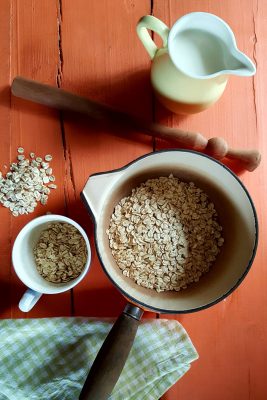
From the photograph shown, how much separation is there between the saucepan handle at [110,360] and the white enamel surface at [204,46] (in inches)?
14.4

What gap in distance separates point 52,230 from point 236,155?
334 mm

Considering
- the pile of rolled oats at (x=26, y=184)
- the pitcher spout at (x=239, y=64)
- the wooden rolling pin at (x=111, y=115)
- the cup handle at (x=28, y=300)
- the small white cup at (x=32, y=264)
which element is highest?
the pitcher spout at (x=239, y=64)

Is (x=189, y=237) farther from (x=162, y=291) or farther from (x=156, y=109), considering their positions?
(x=156, y=109)

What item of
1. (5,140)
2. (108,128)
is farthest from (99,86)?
(5,140)

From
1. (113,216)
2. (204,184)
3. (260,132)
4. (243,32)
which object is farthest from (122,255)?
(243,32)

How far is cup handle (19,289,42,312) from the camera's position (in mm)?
740

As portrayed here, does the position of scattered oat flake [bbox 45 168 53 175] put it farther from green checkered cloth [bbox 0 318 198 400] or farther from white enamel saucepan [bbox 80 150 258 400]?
green checkered cloth [bbox 0 318 198 400]

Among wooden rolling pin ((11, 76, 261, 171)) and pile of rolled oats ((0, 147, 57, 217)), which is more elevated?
wooden rolling pin ((11, 76, 261, 171))

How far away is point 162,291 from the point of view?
0.78 meters

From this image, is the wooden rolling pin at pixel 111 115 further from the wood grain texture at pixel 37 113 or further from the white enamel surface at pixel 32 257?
the white enamel surface at pixel 32 257

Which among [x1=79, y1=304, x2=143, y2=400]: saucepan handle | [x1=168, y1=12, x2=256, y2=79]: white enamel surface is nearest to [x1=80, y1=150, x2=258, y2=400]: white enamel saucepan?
[x1=79, y1=304, x2=143, y2=400]: saucepan handle

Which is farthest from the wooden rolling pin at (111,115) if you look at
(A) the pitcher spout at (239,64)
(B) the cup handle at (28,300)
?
(B) the cup handle at (28,300)

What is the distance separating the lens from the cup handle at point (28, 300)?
2.43 ft

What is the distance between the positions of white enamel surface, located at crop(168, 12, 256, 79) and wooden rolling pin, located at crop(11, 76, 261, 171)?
4.9 inches
